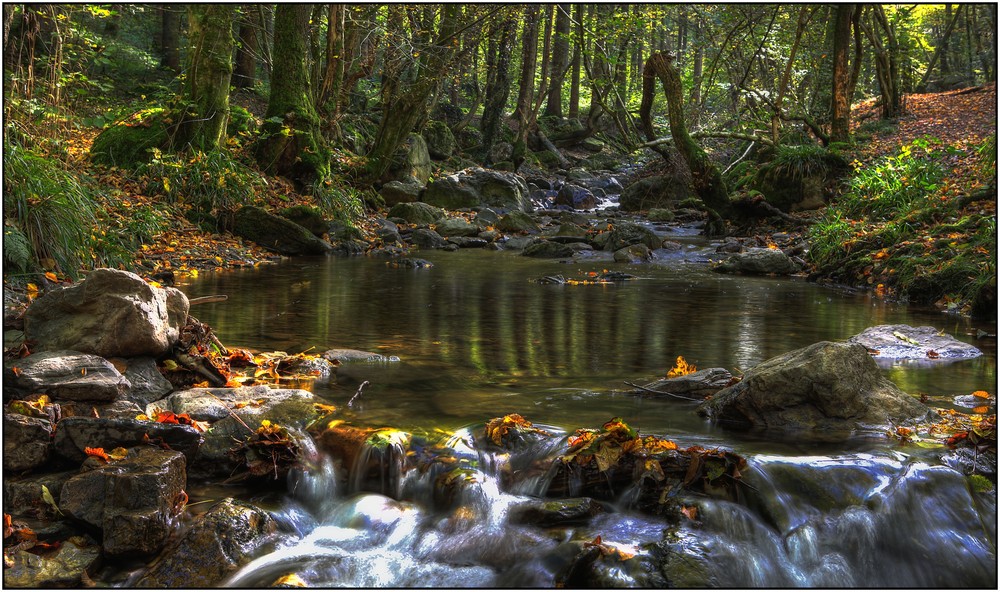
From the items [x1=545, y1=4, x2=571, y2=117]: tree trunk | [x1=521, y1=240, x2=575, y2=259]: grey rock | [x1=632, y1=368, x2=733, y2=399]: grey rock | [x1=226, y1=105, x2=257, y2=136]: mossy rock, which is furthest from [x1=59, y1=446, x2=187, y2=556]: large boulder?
[x1=545, y1=4, x2=571, y2=117]: tree trunk

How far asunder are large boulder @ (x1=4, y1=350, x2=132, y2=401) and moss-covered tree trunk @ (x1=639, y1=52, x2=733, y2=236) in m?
12.5

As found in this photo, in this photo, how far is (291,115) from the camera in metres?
14.4

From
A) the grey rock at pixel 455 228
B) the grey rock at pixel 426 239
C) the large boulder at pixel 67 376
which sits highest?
the grey rock at pixel 455 228

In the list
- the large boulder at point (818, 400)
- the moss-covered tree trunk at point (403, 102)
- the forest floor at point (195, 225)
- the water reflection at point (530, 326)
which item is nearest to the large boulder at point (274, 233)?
the forest floor at point (195, 225)

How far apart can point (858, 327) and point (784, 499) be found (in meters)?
4.39

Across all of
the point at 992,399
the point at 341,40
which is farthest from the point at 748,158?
the point at 992,399

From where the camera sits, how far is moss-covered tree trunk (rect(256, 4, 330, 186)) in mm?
14133

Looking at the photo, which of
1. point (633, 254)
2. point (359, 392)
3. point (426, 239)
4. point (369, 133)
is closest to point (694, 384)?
point (359, 392)

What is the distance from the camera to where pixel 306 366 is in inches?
205

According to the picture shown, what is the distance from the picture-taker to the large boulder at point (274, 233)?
1228 cm

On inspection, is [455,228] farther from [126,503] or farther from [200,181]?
[126,503]

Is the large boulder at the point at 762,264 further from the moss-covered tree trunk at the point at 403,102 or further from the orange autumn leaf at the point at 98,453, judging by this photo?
the orange autumn leaf at the point at 98,453

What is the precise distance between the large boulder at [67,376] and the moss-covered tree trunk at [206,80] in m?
9.54

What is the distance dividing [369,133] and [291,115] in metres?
6.53
